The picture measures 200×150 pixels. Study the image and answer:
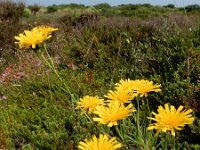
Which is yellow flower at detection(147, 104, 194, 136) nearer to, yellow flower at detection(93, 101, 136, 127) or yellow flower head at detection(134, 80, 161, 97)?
yellow flower at detection(93, 101, 136, 127)

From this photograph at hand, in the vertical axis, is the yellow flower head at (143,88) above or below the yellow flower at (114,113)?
above

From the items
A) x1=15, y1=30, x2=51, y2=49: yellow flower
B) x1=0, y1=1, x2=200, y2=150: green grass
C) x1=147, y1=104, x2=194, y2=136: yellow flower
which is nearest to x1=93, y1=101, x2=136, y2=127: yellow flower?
x1=147, y1=104, x2=194, y2=136: yellow flower

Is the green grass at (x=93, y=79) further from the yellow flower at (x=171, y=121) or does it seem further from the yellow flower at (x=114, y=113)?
the yellow flower at (x=171, y=121)

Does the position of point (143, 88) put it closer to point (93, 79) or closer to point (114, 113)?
point (114, 113)

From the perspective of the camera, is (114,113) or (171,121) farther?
(114,113)

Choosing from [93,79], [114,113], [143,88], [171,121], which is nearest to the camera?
[171,121]

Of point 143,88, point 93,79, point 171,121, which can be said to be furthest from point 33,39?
point 93,79

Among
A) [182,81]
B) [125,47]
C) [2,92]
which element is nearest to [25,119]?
[2,92]

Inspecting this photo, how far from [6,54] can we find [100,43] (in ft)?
6.99

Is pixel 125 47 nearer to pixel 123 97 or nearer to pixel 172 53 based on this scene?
pixel 172 53

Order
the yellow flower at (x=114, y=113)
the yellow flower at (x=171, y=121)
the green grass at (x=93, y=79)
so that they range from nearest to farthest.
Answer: the yellow flower at (x=171, y=121) → the yellow flower at (x=114, y=113) → the green grass at (x=93, y=79)

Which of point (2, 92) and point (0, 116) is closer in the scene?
point (0, 116)

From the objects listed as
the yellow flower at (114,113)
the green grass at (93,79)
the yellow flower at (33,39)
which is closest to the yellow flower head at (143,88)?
the yellow flower at (114,113)

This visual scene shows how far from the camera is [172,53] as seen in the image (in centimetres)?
468
